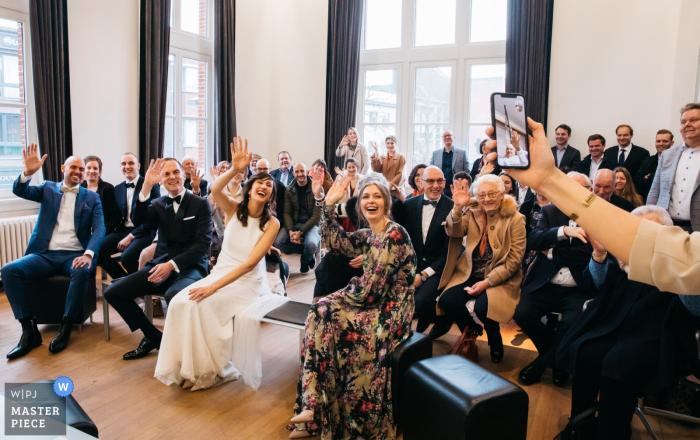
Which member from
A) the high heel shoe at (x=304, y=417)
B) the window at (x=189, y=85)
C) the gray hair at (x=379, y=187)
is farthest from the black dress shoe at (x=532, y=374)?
the window at (x=189, y=85)

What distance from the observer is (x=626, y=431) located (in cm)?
208

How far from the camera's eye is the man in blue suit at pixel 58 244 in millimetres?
3469

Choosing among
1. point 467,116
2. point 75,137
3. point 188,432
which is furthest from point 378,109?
point 188,432

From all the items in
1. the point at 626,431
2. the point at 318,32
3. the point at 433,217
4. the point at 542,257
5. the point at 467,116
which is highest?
the point at 318,32

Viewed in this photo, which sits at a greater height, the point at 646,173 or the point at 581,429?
the point at 646,173

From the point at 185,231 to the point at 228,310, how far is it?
95 cm

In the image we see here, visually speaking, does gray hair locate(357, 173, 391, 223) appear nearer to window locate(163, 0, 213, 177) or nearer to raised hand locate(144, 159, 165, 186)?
raised hand locate(144, 159, 165, 186)

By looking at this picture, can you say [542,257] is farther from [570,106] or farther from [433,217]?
[570,106]

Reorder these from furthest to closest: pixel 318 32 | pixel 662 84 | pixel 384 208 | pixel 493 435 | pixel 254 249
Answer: pixel 318 32, pixel 662 84, pixel 254 249, pixel 384 208, pixel 493 435

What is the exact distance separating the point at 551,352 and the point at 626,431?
2.19 feet

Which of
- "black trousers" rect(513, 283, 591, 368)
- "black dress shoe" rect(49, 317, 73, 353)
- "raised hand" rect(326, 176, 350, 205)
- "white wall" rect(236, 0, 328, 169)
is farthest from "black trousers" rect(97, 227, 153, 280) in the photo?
"white wall" rect(236, 0, 328, 169)

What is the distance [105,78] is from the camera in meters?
6.10

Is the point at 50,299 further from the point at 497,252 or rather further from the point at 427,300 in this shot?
the point at 497,252

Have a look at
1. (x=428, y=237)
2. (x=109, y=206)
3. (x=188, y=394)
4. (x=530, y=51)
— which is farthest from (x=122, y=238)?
(x=530, y=51)
